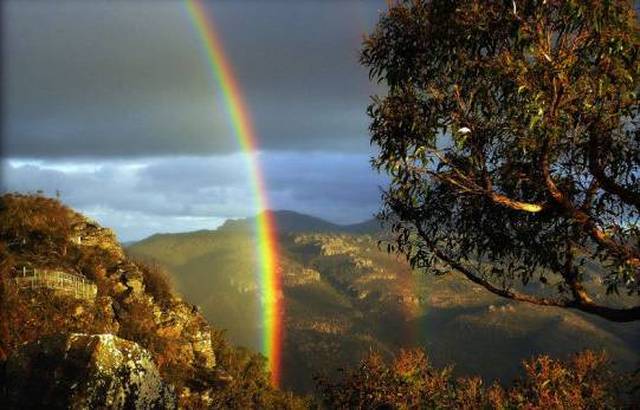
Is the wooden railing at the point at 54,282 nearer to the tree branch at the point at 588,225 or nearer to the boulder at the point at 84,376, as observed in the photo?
the boulder at the point at 84,376

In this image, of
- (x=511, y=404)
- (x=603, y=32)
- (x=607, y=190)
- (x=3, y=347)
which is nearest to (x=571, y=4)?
(x=603, y=32)

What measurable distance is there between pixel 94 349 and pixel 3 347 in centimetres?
777

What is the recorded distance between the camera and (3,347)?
15453 mm

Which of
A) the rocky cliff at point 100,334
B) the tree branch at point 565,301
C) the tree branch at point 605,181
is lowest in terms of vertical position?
the rocky cliff at point 100,334

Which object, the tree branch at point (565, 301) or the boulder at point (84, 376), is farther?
the tree branch at point (565, 301)

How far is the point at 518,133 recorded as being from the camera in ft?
37.4

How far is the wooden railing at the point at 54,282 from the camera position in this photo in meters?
22.5

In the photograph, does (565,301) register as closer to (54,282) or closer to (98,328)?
(98,328)

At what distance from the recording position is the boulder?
8.98 meters

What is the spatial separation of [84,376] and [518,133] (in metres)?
8.22

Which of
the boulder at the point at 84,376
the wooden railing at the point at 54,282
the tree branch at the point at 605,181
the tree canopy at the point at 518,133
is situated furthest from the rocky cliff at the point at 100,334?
the tree branch at the point at 605,181

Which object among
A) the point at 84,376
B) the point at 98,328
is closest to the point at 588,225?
the point at 84,376

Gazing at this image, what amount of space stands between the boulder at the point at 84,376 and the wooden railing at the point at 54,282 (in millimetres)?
13369

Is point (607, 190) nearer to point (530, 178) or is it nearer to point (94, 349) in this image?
point (530, 178)
